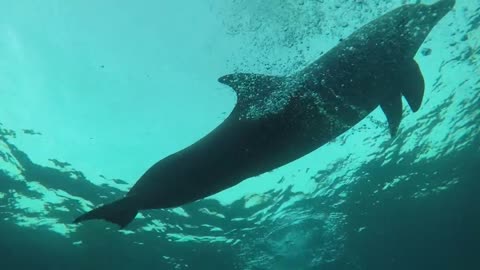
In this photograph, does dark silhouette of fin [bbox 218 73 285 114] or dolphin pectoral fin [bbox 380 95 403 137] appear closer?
dark silhouette of fin [bbox 218 73 285 114]

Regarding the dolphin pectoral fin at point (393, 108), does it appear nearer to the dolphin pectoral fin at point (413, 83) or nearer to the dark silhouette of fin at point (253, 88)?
the dolphin pectoral fin at point (413, 83)


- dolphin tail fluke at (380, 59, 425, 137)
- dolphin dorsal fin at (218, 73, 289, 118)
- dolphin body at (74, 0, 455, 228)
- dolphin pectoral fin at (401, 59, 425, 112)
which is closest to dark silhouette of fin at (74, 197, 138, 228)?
dolphin body at (74, 0, 455, 228)

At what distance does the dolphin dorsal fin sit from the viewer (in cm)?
561

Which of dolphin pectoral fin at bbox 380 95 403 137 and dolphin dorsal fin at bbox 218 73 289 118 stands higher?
dolphin dorsal fin at bbox 218 73 289 118

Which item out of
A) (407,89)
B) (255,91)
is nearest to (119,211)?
(255,91)

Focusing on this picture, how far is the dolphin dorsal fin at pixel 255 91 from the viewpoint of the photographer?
18.4 ft

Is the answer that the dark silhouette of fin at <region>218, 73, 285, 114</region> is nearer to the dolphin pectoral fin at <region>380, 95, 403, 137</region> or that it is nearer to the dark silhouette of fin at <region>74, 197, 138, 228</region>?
the dolphin pectoral fin at <region>380, 95, 403, 137</region>

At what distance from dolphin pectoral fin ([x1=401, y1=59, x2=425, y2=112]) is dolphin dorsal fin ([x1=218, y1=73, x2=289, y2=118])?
1.76m

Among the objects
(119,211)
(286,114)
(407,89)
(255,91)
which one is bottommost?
(119,211)

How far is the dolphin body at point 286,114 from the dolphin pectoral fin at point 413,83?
0.06 ft

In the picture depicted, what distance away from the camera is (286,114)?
5.44 metres

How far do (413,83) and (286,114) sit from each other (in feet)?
Answer: 6.56

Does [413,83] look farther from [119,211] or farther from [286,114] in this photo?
[119,211]

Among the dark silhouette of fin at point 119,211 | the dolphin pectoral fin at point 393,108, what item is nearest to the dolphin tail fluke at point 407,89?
the dolphin pectoral fin at point 393,108
